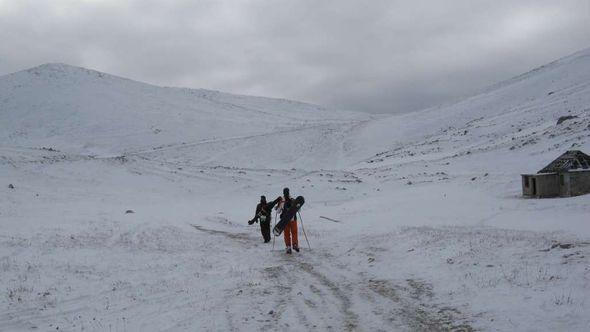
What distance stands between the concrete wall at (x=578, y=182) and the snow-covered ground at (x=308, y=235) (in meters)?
3.18

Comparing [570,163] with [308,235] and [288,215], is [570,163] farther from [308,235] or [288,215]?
[288,215]

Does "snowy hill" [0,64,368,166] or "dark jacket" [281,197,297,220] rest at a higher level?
"snowy hill" [0,64,368,166]

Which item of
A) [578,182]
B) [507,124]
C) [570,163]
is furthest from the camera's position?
[507,124]

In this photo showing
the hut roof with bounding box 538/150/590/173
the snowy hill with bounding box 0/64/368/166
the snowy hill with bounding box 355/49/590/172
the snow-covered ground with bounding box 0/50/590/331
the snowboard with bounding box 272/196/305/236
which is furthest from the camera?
the snowy hill with bounding box 0/64/368/166

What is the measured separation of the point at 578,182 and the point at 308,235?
17848 mm

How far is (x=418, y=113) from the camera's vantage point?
102625 mm

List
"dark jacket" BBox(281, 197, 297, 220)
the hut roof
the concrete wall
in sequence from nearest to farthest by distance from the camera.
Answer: "dark jacket" BBox(281, 197, 297, 220) < the concrete wall < the hut roof

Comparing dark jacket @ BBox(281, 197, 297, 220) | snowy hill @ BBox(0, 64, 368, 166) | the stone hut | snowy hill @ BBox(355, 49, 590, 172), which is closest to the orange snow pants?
dark jacket @ BBox(281, 197, 297, 220)

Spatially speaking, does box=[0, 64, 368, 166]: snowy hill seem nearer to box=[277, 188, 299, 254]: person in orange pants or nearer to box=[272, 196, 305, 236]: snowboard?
box=[277, 188, 299, 254]: person in orange pants

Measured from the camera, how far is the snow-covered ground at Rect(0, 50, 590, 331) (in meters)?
8.73

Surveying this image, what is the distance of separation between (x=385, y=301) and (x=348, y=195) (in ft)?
108

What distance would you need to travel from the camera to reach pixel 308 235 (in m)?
21.7

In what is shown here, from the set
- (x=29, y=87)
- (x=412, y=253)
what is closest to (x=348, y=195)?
(x=412, y=253)

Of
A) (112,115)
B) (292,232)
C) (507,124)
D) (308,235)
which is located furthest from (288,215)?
(112,115)
